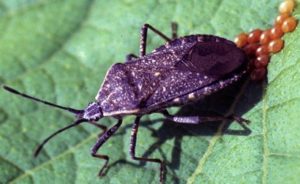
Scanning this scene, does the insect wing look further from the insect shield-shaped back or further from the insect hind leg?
the insect hind leg

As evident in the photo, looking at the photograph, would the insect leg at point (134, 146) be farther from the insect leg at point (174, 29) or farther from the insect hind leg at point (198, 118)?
the insect leg at point (174, 29)

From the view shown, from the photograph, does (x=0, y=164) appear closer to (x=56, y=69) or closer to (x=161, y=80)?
(x=56, y=69)

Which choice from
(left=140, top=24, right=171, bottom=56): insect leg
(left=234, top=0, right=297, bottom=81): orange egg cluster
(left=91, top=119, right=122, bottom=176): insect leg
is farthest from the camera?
(left=140, top=24, right=171, bottom=56): insect leg

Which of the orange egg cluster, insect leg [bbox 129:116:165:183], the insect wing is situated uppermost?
the orange egg cluster

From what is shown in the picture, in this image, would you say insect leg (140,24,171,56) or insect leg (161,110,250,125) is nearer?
insect leg (161,110,250,125)

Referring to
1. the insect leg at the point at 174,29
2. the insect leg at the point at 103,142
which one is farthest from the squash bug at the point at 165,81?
the insect leg at the point at 174,29

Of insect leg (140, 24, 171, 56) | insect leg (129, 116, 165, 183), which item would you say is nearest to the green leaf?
insect leg (129, 116, 165, 183)

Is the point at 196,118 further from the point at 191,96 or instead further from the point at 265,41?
the point at 265,41

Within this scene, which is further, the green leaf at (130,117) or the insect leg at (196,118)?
the insect leg at (196,118)
